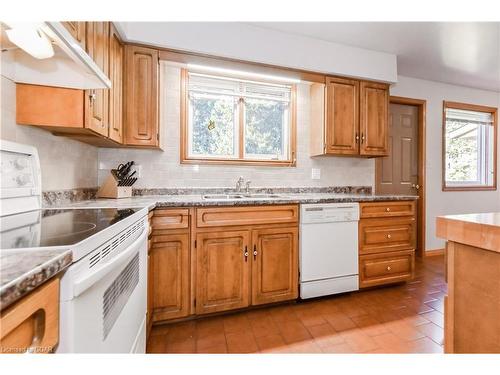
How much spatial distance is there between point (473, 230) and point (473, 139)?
4452mm

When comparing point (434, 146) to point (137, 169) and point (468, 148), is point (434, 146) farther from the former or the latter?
point (137, 169)

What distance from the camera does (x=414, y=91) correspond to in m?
3.40

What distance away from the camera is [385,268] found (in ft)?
7.74

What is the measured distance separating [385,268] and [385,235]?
32 cm

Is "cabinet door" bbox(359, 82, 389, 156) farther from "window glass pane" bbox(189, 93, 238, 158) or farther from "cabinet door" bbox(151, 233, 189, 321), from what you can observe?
"cabinet door" bbox(151, 233, 189, 321)

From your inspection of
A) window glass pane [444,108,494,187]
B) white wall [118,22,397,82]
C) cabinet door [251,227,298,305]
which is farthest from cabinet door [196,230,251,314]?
window glass pane [444,108,494,187]

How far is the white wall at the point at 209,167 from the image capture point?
7.51 feet

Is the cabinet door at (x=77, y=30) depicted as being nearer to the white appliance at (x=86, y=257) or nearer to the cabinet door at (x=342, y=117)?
the white appliance at (x=86, y=257)

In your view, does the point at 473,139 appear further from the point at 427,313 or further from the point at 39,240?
the point at 39,240

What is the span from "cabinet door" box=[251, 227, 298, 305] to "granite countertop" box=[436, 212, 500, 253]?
128 cm

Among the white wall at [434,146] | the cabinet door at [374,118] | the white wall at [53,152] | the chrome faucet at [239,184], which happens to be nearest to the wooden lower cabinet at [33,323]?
the white wall at [53,152]

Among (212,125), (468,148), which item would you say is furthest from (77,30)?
(468,148)

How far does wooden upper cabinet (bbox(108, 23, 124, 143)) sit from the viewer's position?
1667 mm

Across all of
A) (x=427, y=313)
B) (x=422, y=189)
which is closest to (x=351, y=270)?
(x=427, y=313)
